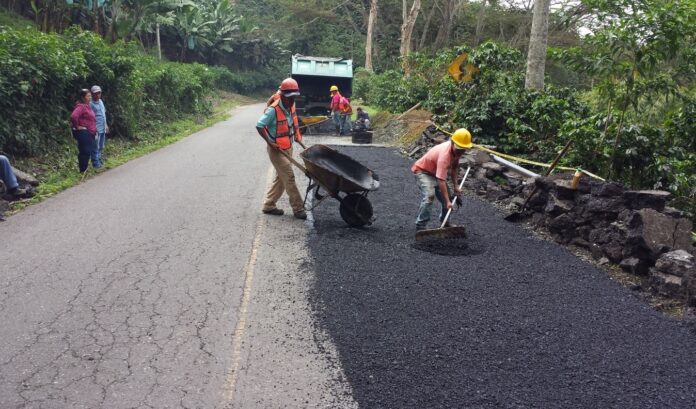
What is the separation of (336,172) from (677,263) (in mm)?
3857

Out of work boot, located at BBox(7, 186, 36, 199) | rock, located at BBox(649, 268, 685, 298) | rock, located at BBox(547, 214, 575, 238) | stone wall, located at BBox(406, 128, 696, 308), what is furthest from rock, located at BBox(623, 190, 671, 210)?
work boot, located at BBox(7, 186, 36, 199)

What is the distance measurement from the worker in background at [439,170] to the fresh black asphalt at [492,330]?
1.65 ft

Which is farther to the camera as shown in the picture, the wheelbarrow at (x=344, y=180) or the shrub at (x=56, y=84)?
the shrub at (x=56, y=84)

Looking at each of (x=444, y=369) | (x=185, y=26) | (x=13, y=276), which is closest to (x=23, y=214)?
(x=13, y=276)

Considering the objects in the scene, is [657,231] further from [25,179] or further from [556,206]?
[25,179]

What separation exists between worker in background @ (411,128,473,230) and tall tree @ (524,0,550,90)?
249 inches

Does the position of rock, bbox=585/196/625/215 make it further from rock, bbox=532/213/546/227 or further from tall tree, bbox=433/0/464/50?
tall tree, bbox=433/0/464/50

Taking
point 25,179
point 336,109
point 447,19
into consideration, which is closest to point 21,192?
point 25,179

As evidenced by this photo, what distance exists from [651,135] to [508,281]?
3.81m

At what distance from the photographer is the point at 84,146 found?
9.77m

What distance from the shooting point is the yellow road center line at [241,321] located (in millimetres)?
3409

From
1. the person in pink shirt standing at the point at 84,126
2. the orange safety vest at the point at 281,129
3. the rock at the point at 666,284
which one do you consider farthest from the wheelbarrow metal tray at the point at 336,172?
the person in pink shirt standing at the point at 84,126

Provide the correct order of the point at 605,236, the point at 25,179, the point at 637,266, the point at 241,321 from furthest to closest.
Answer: the point at 25,179 → the point at 605,236 → the point at 637,266 → the point at 241,321

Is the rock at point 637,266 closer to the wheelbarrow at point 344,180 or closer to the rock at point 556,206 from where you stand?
the rock at point 556,206
